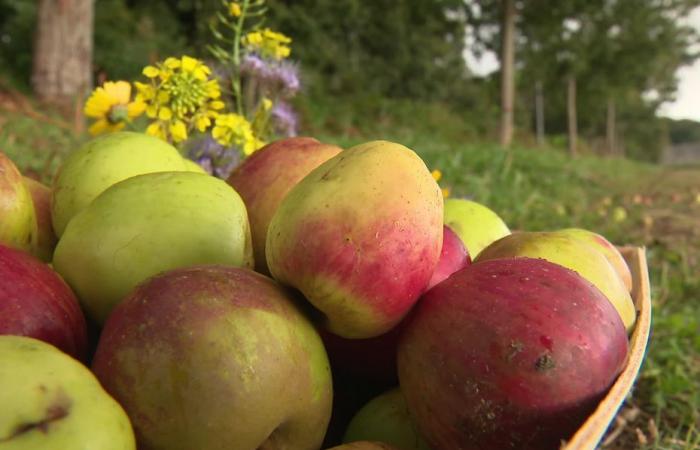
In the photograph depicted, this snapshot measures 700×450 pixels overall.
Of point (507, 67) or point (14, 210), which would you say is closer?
point (14, 210)

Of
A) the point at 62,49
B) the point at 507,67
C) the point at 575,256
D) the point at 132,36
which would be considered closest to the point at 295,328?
the point at 575,256

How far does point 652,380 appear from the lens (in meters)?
2.65

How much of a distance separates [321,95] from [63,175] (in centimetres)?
1447

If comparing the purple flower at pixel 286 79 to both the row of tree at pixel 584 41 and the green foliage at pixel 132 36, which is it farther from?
the row of tree at pixel 584 41

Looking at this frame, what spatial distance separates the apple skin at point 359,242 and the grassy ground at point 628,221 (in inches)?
26.8

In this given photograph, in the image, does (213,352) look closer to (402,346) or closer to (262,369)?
(262,369)

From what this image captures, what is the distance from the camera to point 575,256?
1082 millimetres

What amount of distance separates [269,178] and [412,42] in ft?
65.0

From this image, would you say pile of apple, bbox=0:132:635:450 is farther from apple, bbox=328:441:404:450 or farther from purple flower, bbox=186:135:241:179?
purple flower, bbox=186:135:241:179

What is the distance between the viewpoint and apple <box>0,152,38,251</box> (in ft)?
3.32

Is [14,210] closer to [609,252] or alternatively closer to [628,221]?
[609,252]

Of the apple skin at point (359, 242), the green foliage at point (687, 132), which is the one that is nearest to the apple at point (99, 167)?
the apple skin at point (359, 242)

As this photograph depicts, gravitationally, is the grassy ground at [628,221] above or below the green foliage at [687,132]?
above

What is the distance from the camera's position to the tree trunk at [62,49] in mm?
7145
